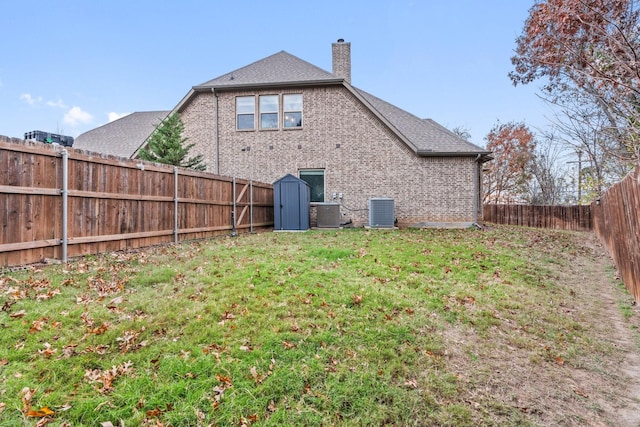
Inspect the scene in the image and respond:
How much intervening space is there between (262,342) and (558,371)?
9.18ft

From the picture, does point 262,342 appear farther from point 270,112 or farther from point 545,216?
point 545,216

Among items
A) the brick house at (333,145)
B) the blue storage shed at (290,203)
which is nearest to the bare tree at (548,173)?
the brick house at (333,145)

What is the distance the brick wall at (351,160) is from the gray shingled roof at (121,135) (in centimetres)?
524

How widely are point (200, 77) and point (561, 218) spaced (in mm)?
22173

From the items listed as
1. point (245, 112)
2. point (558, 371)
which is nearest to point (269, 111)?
point (245, 112)

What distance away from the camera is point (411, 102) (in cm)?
2527

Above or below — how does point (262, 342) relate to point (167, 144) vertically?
below

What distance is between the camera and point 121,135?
58.4ft

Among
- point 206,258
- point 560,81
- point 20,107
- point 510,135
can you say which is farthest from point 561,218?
point 20,107

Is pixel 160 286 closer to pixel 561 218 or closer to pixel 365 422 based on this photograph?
pixel 365 422

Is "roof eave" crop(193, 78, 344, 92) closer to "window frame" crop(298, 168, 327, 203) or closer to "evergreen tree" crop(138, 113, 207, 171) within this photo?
"evergreen tree" crop(138, 113, 207, 171)

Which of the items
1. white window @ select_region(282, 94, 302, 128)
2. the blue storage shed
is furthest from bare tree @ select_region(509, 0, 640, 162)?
white window @ select_region(282, 94, 302, 128)

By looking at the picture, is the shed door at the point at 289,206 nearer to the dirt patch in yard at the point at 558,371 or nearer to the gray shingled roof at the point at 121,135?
the dirt patch in yard at the point at 558,371

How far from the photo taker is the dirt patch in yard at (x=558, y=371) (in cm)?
249
